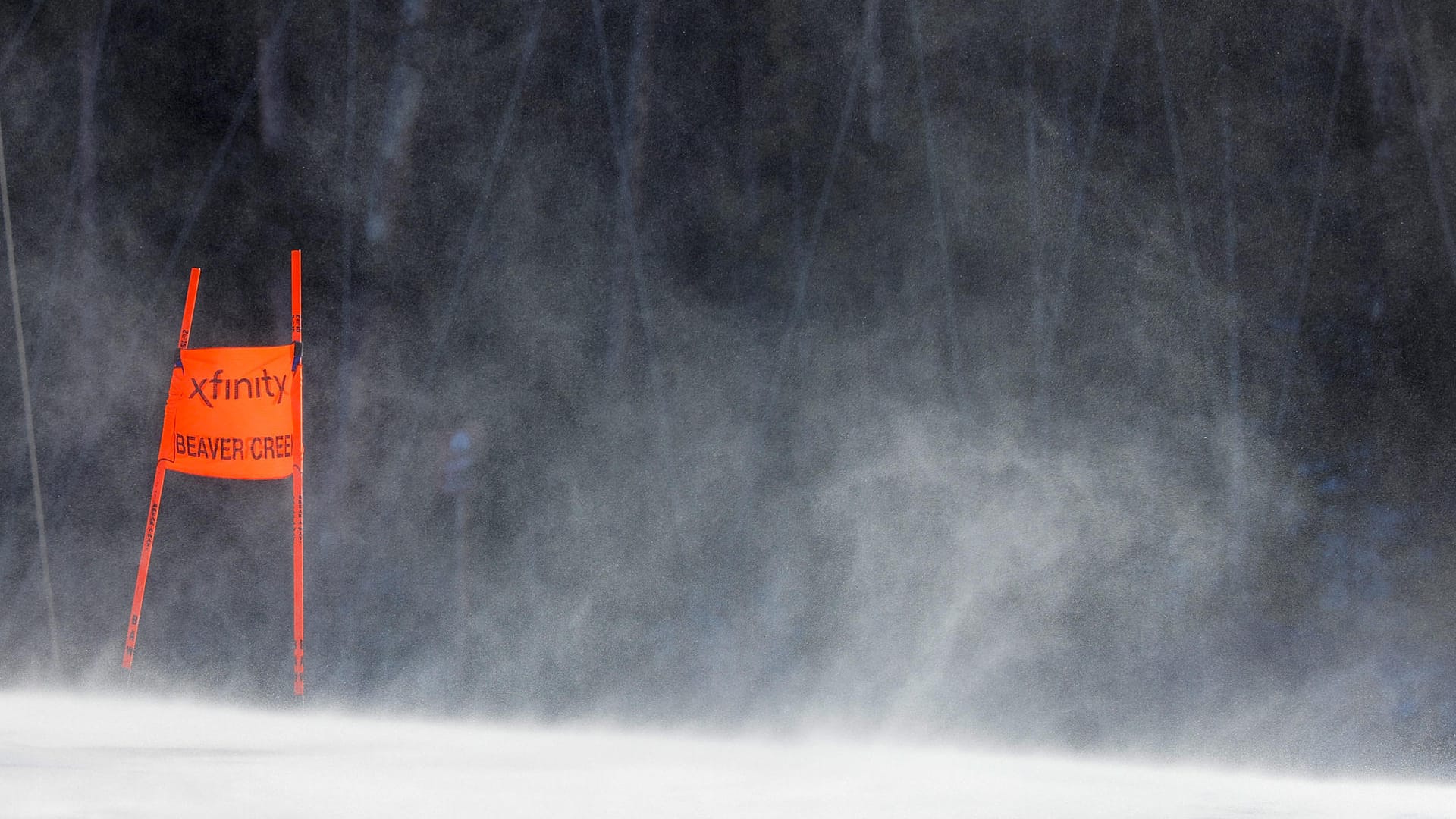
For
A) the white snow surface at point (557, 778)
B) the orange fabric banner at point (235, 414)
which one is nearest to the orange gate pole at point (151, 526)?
the orange fabric banner at point (235, 414)

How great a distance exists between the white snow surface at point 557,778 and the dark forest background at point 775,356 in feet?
0.35

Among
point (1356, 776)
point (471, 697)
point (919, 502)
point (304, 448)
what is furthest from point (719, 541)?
point (1356, 776)

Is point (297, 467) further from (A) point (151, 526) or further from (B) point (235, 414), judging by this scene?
(A) point (151, 526)

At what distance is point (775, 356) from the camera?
3.31m

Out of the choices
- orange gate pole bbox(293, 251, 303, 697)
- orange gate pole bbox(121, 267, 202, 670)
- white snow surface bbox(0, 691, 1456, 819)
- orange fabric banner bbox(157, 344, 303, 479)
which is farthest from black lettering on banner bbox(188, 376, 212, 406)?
white snow surface bbox(0, 691, 1456, 819)

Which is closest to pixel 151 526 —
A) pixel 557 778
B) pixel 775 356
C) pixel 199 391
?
pixel 199 391

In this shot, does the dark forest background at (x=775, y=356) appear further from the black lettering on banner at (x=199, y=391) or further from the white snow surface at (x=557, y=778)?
the black lettering on banner at (x=199, y=391)

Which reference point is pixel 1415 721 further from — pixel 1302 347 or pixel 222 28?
pixel 222 28

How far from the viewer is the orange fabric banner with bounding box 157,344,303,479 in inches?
137

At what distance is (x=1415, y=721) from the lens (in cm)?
282

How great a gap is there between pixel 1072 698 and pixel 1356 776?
60cm

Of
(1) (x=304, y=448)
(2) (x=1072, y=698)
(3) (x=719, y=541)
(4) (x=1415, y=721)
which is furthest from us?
(1) (x=304, y=448)

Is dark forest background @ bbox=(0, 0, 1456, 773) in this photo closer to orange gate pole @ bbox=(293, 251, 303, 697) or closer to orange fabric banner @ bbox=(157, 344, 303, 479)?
orange gate pole @ bbox=(293, 251, 303, 697)

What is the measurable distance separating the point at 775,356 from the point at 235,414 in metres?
1.44
